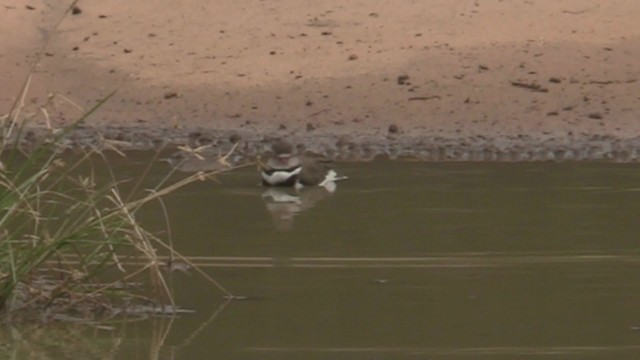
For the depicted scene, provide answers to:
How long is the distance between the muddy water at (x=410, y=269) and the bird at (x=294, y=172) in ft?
0.43

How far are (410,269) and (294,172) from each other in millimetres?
3727

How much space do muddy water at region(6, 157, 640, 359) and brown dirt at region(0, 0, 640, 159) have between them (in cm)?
234

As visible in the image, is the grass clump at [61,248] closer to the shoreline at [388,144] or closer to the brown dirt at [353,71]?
the shoreline at [388,144]

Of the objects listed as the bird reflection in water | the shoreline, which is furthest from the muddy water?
the shoreline

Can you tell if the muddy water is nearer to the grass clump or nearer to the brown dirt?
the grass clump

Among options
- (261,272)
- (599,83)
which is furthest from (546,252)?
(599,83)

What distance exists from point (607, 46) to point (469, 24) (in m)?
1.34

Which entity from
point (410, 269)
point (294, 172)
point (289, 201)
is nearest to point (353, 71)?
point (294, 172)

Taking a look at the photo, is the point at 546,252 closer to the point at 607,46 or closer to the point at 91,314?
the point at 91,314

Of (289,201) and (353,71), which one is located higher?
(289,201)

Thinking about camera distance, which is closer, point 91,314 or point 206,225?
point 91,314

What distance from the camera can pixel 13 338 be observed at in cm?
632

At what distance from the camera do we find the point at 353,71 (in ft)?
50.0

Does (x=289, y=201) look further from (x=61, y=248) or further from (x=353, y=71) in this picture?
(x=353, y=71)
